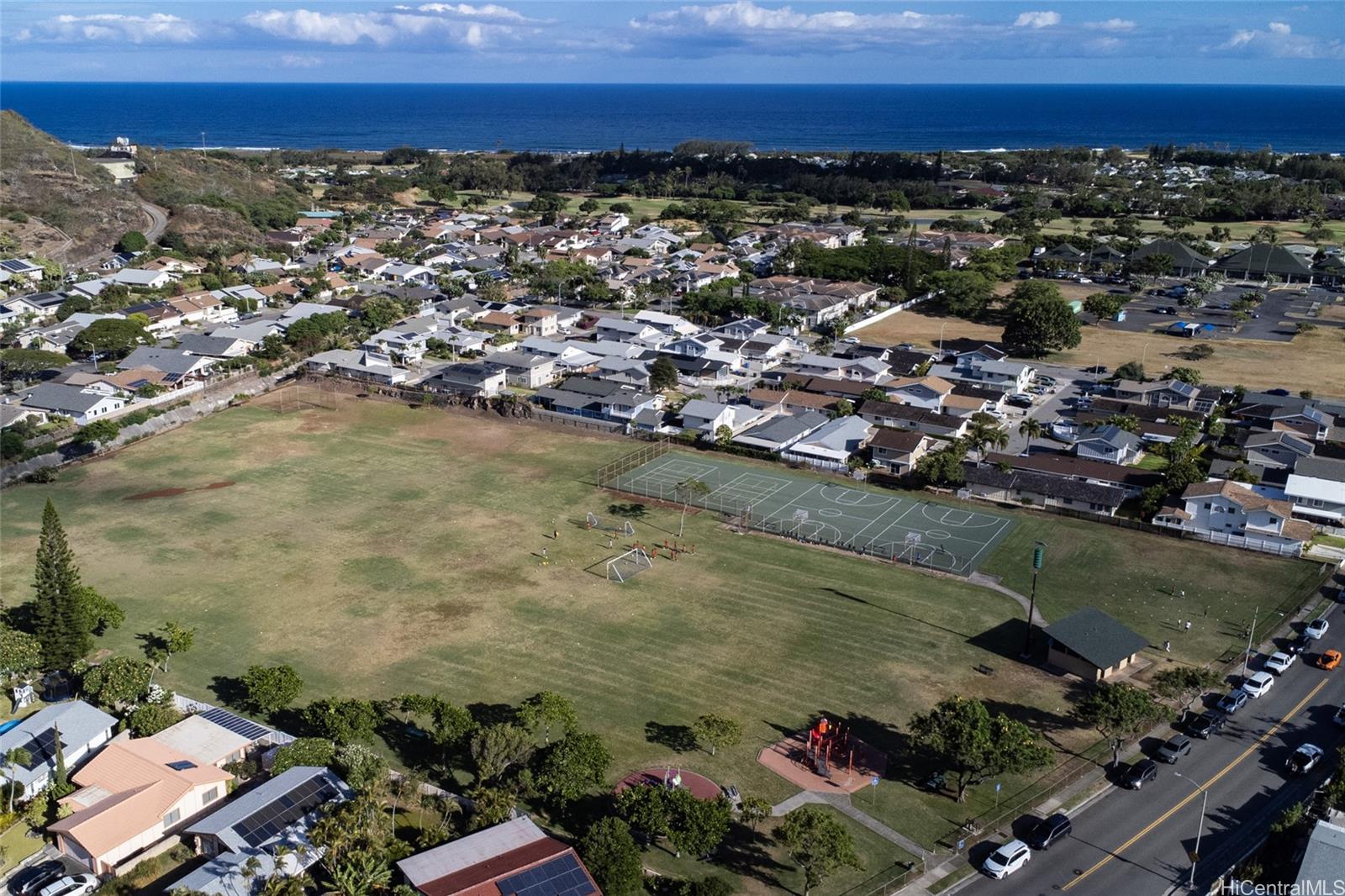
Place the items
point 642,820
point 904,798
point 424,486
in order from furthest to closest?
point 424,486 → point 904,798 → point 642,820

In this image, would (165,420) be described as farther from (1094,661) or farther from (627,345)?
(1094,661)

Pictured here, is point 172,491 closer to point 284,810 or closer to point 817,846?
point 284,810

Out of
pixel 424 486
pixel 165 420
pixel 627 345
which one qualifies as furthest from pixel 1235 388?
pixel 165 420

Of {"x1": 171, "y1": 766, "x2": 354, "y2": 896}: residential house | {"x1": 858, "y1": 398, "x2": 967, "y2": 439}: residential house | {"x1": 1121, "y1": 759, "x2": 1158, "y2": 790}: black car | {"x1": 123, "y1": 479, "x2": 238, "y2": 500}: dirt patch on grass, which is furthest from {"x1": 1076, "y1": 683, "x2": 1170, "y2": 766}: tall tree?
{"x1": 123, "y1": 479, "x2": 238, "y2": 500}: dirt patch on grass

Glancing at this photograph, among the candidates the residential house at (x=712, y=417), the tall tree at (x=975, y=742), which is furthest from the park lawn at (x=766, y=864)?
the residential house at (x=712, y=417)

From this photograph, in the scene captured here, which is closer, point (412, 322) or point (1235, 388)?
point (1235, 388)

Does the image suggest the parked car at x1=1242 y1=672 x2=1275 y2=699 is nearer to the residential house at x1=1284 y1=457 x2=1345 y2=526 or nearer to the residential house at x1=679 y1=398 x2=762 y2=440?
the residential house at x1=1284 y1=457 x2=1345 y2=526
